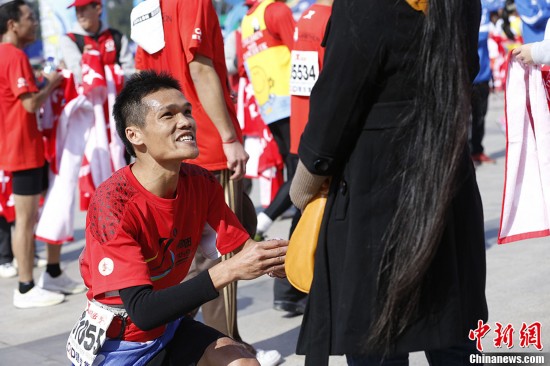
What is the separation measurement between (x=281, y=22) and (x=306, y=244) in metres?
3.39

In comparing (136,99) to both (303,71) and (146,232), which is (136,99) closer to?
(146,232)

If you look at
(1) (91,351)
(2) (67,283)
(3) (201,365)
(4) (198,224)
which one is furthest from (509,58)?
(2) (67,283)

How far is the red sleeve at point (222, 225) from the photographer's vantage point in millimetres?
3170

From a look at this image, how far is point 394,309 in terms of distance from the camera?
2.34 metres

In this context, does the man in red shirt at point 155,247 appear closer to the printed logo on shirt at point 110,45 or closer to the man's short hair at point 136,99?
the man's short hair at point 136,99

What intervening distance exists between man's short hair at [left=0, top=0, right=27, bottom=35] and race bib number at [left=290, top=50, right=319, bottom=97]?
195 cm

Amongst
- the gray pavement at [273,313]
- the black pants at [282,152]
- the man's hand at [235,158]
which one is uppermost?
the man's hand at [235,158]

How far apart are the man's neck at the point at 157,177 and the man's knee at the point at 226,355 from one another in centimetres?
54

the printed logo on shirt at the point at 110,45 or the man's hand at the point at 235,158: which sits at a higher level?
the printed logo on shirt at the point at 110,45

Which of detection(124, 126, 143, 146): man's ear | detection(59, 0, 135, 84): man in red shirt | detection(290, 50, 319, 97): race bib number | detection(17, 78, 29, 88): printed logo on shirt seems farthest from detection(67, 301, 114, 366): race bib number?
detection(59, 0, 135, 84): man in red shirt

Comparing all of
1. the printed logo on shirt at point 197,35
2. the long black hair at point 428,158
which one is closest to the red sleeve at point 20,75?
the printed logo on shirt at point 197,35

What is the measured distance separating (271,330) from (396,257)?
8.28 feet

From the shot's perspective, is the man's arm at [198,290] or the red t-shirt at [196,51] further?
the red t-shirt at [196,51]

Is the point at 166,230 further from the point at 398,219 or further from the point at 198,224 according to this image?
the point at 398,219
